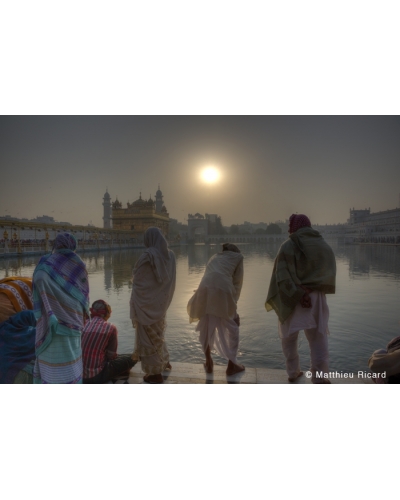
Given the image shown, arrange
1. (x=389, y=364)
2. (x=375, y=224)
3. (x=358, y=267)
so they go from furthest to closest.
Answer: (x=358, y=267)
(x=375, y=224)
(x=389, y=364)

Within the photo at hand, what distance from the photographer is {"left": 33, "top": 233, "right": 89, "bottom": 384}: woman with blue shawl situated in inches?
81.8

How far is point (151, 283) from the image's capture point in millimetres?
2588

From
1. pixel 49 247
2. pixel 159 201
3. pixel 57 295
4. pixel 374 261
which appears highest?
pixel 159 201

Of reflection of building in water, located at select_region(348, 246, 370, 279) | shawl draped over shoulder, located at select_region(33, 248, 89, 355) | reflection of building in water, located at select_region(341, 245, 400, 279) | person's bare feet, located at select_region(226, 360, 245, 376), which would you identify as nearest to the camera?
shawl draped over shoulder, located at select_region(33, 248, 89, 355)

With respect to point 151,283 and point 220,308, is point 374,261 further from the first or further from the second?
point 151,283

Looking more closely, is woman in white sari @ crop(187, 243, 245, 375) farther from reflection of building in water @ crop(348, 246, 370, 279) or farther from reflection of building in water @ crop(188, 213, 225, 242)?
reflection of building in water @ crop(348, 246, 370, 279)

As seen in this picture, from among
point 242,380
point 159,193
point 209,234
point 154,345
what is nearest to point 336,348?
point 242,380

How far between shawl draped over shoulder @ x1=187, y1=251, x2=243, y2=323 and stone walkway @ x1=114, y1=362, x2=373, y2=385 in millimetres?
410

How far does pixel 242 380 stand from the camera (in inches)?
101

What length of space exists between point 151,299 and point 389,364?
5.35 ft

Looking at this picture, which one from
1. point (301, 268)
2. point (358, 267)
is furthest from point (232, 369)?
point (358, 267)

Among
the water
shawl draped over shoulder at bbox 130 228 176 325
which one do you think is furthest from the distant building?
shawl draped over shoulder at bbox 130 228 176 325

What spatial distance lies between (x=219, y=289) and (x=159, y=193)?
1697mm

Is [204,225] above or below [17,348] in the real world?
above
